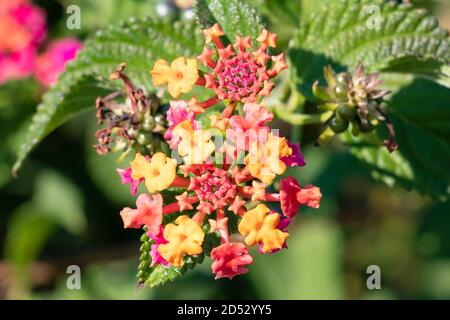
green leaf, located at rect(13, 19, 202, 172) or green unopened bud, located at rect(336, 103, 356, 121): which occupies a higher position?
green leaf, located at rect(13, 19, 202, 172)

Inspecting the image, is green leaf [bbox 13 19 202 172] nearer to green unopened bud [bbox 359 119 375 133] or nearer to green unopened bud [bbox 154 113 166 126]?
green unopened bud [bbox 154 113 166 126]

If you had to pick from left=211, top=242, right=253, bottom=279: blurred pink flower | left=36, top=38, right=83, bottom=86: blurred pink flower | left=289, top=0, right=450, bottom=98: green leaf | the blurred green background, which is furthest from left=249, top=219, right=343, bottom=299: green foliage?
left=211, top=242, right=253, bottom=279: blurred pink flower

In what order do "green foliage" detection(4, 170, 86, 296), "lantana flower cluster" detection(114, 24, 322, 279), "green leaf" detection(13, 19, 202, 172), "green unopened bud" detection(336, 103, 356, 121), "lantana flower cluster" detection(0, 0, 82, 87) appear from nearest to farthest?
"lantana flower cluster" detection(114, 24, 322, 279) < "green unopened bud" detection(336, 103, 356, 121) < "green leaf" detection(13, 19, 202, 172) < "lantana flower cluster" detection(0, 0, 82, 87) < "green foliage" detection(4, 170, 86, 296)

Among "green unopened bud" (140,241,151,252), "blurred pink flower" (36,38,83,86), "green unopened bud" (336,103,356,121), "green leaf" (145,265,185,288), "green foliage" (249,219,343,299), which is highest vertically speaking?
"blurred pink flower" (36,38,83,86)

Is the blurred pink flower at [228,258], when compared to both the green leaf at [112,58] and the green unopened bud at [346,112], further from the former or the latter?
the green leaf at [112,58]

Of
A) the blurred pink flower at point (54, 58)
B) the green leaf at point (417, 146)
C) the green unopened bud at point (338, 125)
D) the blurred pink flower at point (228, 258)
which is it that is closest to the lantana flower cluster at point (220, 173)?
the blurred pink flower at point (228, 258)

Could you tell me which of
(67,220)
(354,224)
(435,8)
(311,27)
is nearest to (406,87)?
(311,27)

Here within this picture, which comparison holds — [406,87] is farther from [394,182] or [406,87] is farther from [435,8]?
[435,8]
